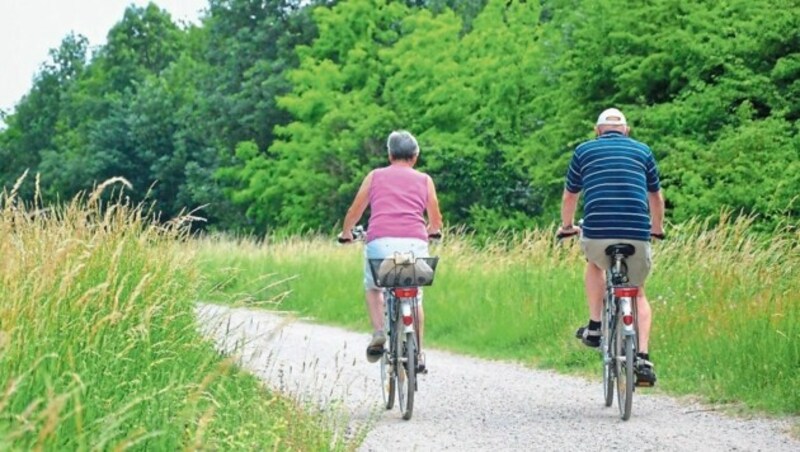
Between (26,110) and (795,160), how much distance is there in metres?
71.7

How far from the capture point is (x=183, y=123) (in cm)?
6656

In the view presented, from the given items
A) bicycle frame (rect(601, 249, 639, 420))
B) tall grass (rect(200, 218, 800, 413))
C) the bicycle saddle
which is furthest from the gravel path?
the bicycle saddle

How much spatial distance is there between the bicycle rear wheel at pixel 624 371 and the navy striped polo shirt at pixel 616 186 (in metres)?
0.65

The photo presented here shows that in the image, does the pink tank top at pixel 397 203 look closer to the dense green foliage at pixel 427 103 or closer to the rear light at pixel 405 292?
→ the rear light at pixel 405 292

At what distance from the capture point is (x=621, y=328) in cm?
916

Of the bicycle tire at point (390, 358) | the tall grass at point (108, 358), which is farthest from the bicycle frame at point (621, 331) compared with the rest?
the tall grass at point (108, 358)

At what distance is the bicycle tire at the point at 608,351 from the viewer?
9.36m

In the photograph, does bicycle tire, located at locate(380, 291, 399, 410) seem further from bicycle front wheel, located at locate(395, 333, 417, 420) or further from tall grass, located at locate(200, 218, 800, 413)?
tall grass, located at locate(200, 218, 800, 413)

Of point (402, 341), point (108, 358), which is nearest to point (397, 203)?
point (402, 341)

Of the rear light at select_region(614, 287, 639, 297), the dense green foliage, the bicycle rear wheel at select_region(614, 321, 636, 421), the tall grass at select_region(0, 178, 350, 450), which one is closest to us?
the tall grass at select_region(0, 178, 350, 450)

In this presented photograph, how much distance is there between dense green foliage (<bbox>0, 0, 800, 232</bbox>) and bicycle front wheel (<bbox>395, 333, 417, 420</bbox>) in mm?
11465

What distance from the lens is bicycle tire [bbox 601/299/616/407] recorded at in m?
9.36

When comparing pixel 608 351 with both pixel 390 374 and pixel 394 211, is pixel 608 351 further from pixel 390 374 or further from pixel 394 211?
pixel 394 211

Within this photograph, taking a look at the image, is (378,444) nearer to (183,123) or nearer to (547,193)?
(547,193)
